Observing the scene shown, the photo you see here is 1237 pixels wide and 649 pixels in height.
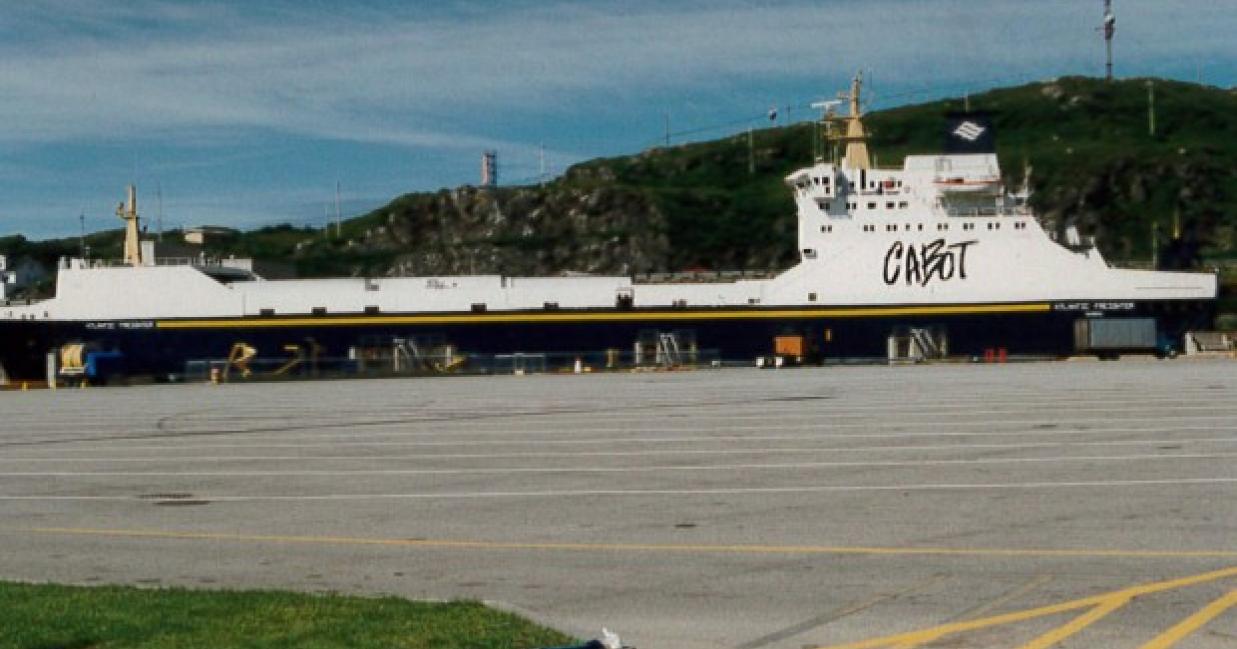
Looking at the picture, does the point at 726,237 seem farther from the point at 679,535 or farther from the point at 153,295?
the point at 679,535

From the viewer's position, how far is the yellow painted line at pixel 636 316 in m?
63.2

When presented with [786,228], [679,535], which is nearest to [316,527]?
[679,535]

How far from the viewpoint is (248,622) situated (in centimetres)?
949

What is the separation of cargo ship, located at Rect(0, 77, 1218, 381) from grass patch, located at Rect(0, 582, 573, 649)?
51699 mm

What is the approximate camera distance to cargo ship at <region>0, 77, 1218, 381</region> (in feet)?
208

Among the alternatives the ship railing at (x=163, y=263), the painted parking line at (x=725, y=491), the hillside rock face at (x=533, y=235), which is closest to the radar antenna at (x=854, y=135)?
the ship railing at (x=163, y=263)

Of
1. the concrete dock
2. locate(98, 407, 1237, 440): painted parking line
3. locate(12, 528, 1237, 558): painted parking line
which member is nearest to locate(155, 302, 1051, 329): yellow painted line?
the concrete dock

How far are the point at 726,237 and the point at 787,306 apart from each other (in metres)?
120

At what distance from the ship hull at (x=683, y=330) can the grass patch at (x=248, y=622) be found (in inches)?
2035

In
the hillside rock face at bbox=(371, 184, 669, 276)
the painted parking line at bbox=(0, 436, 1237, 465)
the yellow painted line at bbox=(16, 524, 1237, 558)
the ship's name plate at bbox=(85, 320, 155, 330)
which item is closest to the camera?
the yellow painted line at bbox=(16, 524, 1237, 558)

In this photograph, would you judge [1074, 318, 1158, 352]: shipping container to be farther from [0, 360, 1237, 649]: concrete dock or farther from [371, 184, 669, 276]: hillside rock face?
[371, 184, 669, 276]: hillside rock face

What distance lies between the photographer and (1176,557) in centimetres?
1157

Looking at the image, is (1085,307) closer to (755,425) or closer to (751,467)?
(755,425)

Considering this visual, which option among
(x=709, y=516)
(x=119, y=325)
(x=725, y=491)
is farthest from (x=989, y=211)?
(x=709, y=516)
